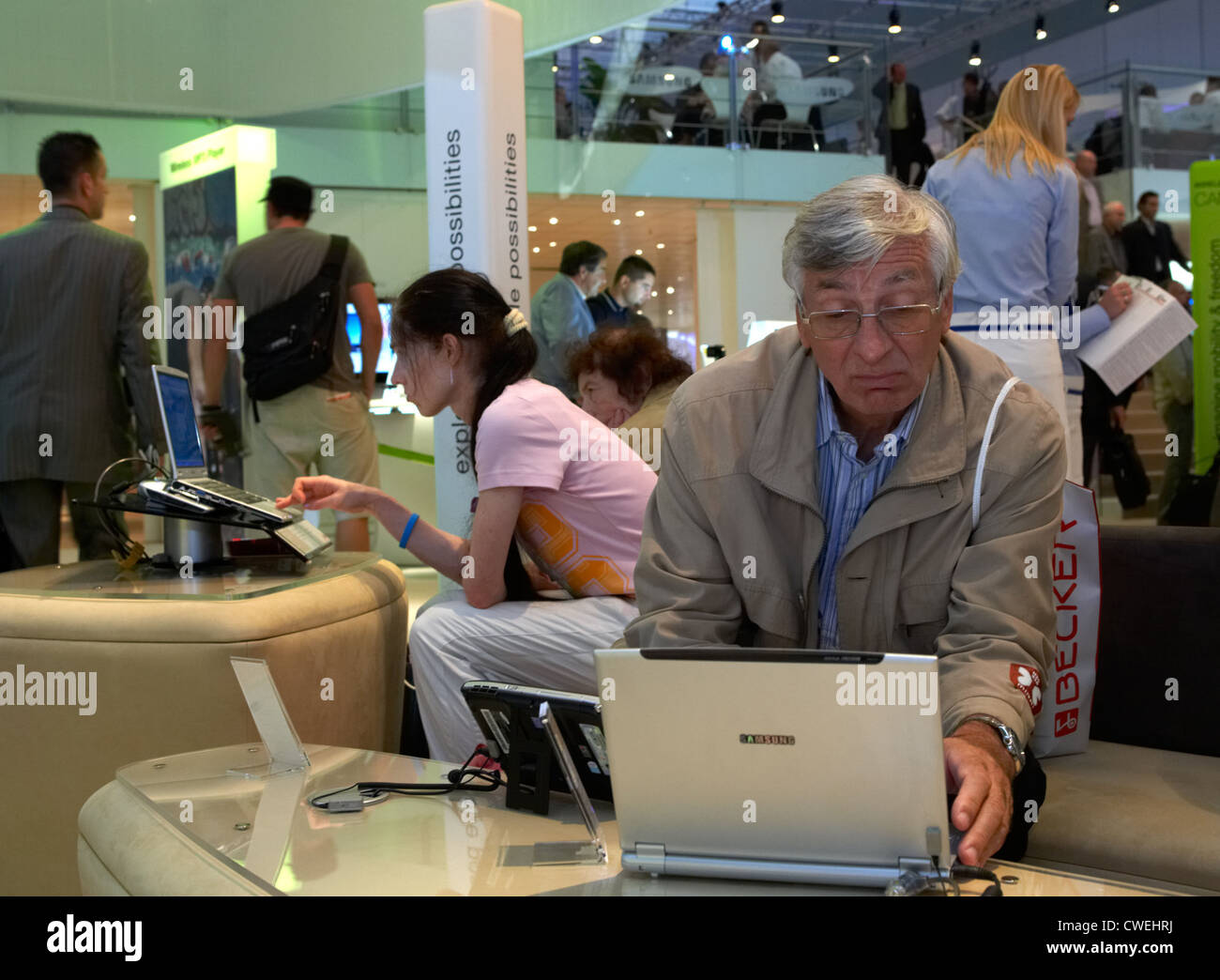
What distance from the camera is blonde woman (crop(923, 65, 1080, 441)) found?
3465mm

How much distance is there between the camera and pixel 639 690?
3.85ft

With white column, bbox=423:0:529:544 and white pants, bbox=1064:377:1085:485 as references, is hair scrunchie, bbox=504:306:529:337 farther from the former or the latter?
white pants, bbox=1064:377:1085:485

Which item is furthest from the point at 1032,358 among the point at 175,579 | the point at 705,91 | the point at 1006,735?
the point at 705,91

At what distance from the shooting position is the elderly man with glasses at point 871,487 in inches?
66.0

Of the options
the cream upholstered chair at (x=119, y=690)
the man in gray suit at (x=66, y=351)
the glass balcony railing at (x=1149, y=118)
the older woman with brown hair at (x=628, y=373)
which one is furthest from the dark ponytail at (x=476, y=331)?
the glass balcony railing at (x=1149, y=118)

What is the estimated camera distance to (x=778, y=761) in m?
1.14

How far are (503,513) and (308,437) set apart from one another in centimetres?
216

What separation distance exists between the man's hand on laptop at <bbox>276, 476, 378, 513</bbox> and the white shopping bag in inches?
55.0

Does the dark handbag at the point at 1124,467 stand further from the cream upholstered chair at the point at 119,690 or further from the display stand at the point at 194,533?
the cream upholstered chair at the point at 119,690

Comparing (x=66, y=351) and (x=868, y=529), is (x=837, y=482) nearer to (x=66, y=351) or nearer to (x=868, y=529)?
(x=868, y=529)

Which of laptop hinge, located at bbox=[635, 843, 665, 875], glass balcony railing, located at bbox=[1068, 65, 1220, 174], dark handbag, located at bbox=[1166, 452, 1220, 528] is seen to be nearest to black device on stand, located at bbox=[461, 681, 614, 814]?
laptop hinge, located at bbox=[635, 843, 665, 875]

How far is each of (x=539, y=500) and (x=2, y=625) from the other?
106cm

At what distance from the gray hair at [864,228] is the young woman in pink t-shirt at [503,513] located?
1027mm
